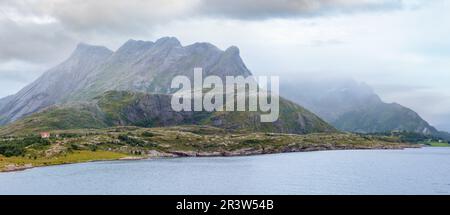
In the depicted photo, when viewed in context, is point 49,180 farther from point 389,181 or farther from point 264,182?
point 389,181

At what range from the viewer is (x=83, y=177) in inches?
7111

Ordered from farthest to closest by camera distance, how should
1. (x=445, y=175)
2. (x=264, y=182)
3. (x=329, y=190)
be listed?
(x=445, y=175) → (x=264, y=182) → (x=329, y=190)
